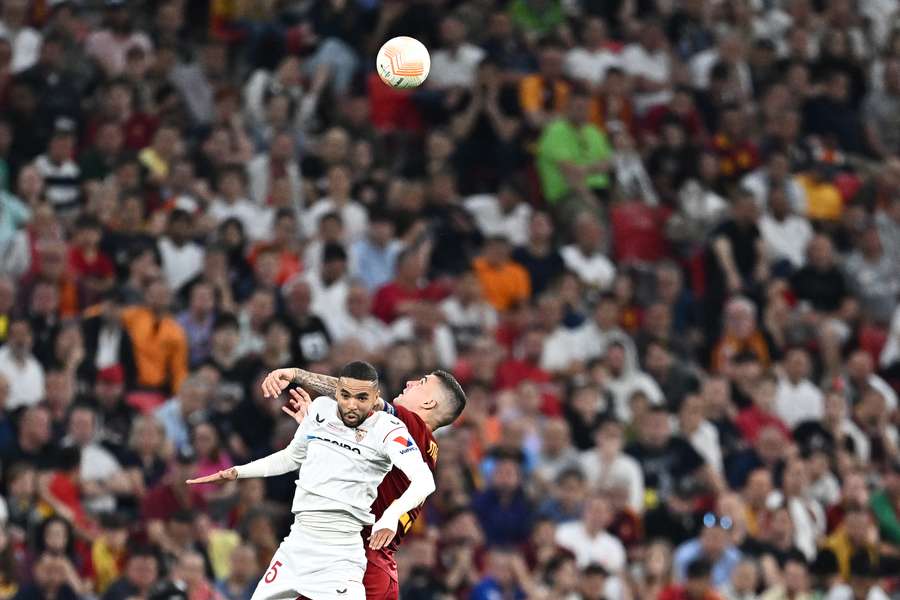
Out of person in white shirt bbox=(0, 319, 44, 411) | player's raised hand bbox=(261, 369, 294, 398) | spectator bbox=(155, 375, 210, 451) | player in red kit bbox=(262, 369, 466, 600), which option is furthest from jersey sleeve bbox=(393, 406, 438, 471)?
person in white shirt bbox=(0, 319, 44, 411)

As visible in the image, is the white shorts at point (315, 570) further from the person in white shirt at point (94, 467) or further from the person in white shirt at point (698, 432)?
the person in white shirt at point (698, 432)

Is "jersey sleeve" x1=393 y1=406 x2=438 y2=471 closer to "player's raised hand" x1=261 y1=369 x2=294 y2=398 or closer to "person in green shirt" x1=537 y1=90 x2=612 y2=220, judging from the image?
"player's raised hand" x1=261 y1=369 x2=294 y2=398

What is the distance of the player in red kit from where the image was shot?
36.9 ft

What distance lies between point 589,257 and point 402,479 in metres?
9.83

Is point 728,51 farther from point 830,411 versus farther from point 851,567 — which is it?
point 851,567

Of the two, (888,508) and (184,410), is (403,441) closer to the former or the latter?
(184,410)

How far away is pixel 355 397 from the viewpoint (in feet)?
35.2

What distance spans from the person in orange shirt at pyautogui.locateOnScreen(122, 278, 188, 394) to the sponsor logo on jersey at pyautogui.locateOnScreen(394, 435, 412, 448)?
24.3 feet

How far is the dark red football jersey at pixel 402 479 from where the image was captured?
1138 cm

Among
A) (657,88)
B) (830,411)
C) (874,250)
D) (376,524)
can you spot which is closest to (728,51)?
(657,88)

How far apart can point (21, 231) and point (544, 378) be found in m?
5.38

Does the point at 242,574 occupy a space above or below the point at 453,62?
below

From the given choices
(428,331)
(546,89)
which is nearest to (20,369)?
(428,331)

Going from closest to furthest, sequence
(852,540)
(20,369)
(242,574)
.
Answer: (242,574) < (20,369) < (852,540)
